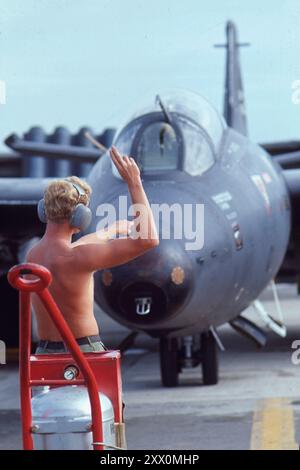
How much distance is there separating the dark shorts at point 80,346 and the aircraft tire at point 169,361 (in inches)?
289

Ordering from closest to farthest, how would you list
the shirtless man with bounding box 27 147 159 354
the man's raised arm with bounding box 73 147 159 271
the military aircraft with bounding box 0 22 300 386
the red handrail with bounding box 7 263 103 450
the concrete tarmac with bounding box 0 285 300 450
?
1. the red handrail with bounding box 7 263 103 450
2. the man's raised arm with bounding box 73 147 159 271
3. the shirtless man with bounding box 27 147 159 354
4. the concrete tarmac with bounding box 0 285 300 450
5. the military aircraft with bounding box 0 22 300 386

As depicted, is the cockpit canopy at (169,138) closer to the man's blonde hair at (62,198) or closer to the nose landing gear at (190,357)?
the nose landing gear at (190,357)

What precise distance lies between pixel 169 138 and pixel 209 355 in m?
2.14

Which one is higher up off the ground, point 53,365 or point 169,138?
point 169,138

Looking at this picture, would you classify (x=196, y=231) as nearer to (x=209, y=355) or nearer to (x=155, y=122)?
(x=155, y=122)

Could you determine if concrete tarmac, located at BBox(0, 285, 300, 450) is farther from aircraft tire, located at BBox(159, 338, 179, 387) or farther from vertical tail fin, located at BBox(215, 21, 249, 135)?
vertical tail fin, located at BBox(215, 21, 249, 135)

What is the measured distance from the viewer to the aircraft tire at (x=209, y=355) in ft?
41.9

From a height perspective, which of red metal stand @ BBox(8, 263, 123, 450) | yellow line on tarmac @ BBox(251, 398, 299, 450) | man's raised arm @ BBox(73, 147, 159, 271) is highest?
man's raised arm @ BBox(73, 147, 159, 271)

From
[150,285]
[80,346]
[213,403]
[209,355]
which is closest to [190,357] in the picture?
[209,355]

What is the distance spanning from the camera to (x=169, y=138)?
12.6 metres

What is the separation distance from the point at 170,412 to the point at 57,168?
43616 mm

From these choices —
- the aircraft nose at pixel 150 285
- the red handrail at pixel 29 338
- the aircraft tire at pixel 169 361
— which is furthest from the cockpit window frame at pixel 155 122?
the red handrail at pixel 29 338

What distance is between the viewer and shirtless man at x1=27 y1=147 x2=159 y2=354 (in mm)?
4934

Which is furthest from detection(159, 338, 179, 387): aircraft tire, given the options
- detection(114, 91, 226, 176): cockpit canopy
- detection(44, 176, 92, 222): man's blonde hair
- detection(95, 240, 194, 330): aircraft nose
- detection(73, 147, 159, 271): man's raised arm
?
detection(73, 147, 159, 271): man's raised arm
